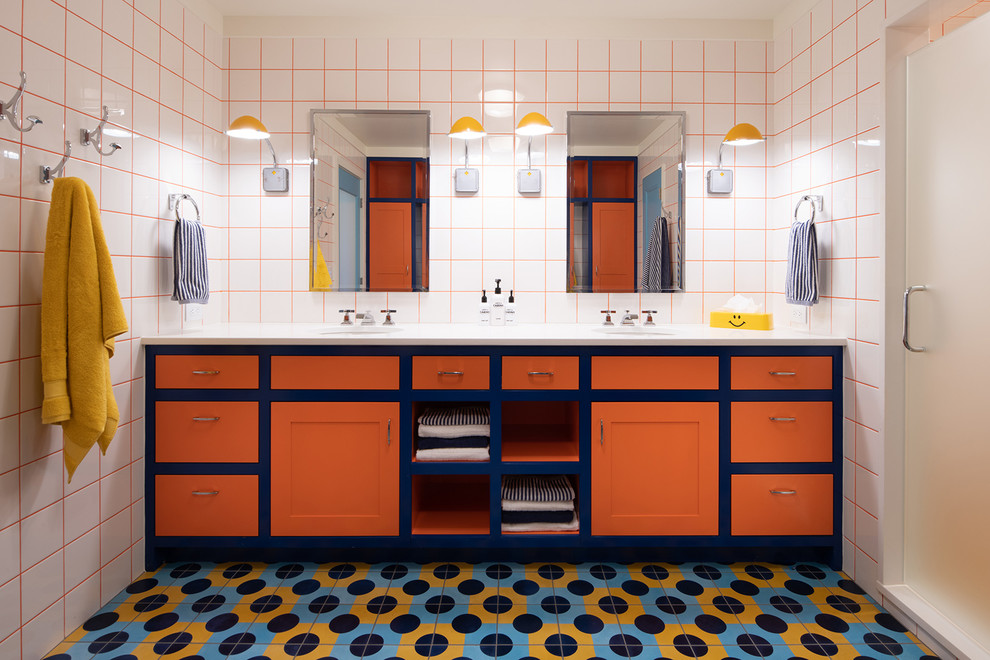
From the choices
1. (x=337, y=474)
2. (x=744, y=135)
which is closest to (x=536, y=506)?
(x=337, y=474)

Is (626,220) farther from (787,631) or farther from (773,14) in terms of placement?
(787,631)

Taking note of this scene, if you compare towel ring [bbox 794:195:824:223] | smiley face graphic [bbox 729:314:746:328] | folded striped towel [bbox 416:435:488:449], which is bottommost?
folded striped towel [bbox 416:435:488:449]

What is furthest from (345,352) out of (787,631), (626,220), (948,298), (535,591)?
(948,298)

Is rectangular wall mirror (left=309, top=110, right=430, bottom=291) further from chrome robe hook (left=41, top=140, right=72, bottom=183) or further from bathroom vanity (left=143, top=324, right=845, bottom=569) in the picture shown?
chrome robe hook (left=41, top=140, right=72, bottom=183)

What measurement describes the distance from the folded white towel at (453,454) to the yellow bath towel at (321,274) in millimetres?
997

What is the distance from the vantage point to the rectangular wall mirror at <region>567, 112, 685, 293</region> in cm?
260

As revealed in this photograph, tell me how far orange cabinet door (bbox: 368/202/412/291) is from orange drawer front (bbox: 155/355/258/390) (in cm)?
75

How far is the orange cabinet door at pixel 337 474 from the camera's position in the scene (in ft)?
6.70

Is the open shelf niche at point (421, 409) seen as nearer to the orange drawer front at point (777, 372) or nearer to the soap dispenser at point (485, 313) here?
the soap dispenser at point (485, 313)

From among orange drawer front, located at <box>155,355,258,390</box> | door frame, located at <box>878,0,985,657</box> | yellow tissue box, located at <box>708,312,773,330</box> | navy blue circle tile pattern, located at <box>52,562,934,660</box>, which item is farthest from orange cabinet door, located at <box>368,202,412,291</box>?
door frame, located at <box>878,0,985,657</box>

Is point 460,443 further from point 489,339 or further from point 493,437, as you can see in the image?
point 489,339

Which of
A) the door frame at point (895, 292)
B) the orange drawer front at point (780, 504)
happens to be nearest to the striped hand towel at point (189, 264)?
the orange drawer front at point (780, 504)

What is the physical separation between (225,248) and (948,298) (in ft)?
9.18

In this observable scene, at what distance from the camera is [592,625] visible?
1.72m
